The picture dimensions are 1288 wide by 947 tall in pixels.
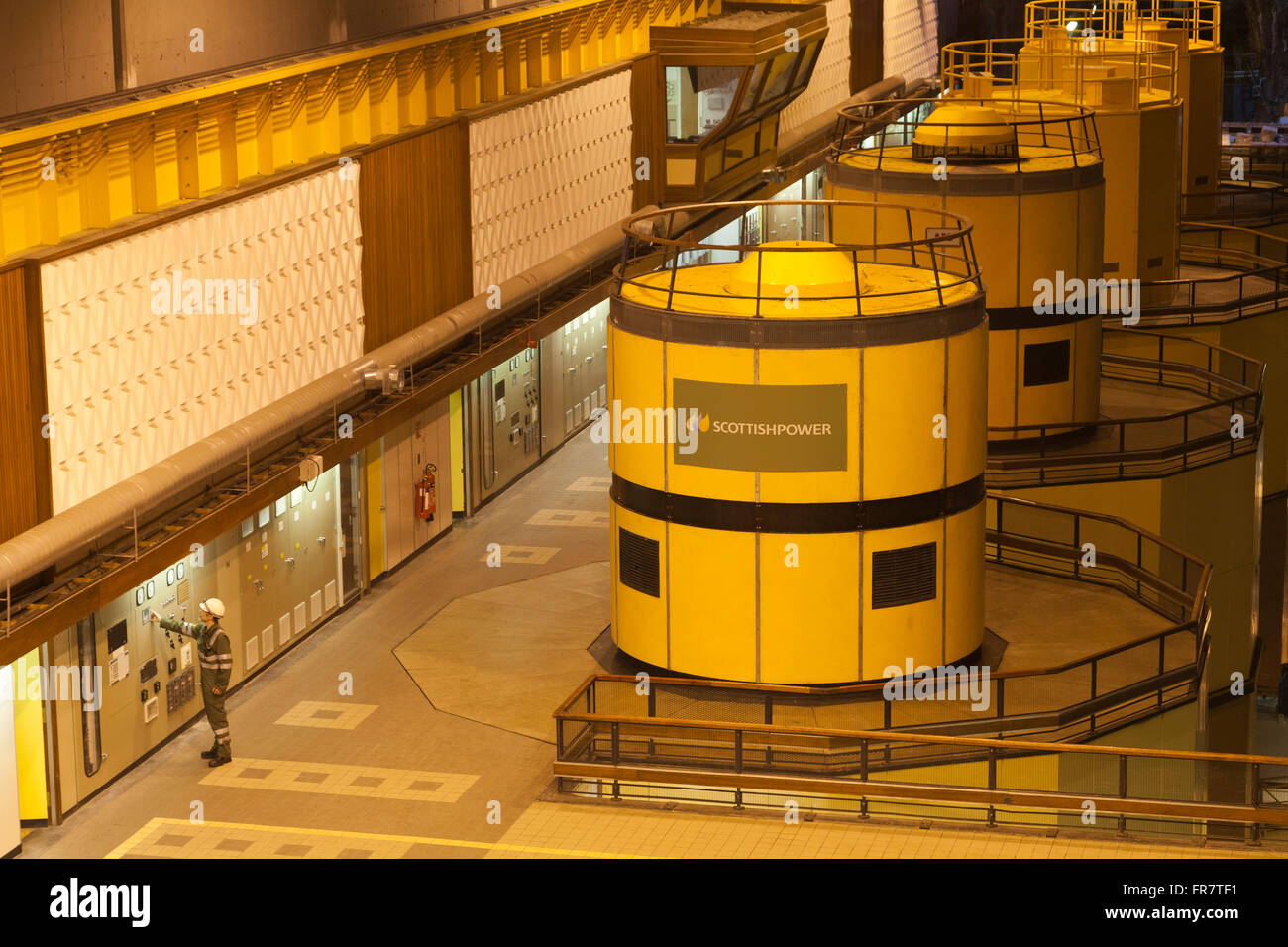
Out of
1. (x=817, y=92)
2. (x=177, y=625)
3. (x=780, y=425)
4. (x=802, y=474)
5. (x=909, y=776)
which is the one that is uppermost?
(x=817, y=92)

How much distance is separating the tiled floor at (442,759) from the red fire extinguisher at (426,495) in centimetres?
95

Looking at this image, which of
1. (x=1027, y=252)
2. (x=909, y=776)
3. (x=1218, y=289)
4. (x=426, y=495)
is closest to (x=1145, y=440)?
(x=1027, y=252)

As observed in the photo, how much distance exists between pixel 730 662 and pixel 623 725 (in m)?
1.73

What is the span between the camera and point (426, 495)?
2448cm

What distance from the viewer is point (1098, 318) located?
85.5 ft

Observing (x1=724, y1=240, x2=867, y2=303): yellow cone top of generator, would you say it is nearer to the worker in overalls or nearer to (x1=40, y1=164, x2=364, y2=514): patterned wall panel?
(x1=40, y1=164, x2=364, y2=514): patterned wall panel

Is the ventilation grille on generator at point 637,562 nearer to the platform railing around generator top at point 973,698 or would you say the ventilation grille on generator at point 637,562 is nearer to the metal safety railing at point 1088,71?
the platform railing around generator top at point 973,698

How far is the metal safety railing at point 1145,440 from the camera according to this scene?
24.6 m

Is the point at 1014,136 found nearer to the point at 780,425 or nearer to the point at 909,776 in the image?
the point at 780,425

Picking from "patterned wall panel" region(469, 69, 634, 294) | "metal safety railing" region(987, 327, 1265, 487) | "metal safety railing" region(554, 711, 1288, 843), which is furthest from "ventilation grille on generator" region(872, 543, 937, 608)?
"patterned wall panel" region(469, 69, 634, 294)

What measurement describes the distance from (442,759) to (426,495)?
295 inches

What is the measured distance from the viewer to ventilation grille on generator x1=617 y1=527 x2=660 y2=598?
18.1 m

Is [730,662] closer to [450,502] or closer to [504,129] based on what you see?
[450,502]

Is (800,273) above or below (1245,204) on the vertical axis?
above
